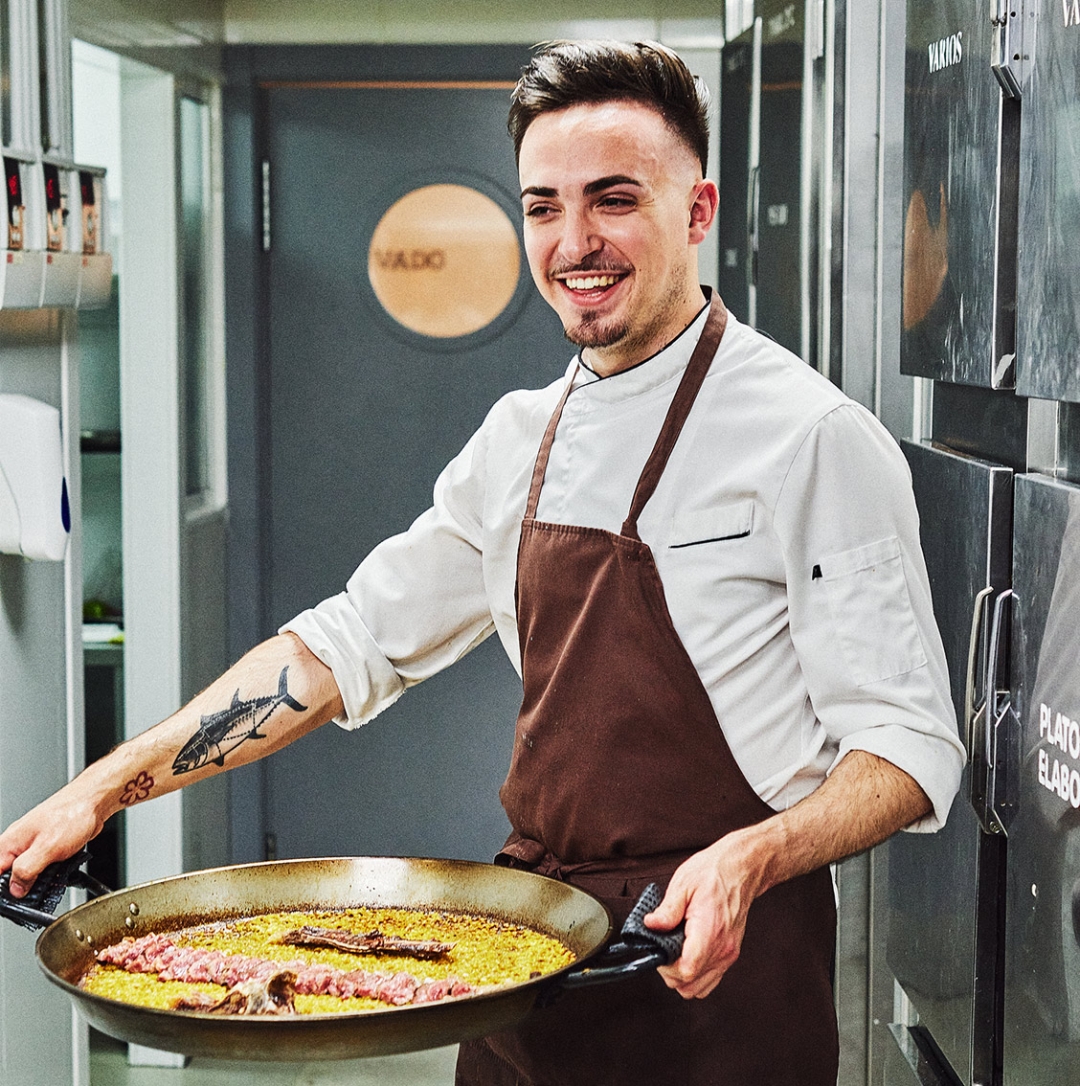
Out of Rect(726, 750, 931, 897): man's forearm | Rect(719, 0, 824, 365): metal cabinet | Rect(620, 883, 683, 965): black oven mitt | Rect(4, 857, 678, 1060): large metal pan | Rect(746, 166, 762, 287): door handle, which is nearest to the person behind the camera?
Rect(4, 857, 678, 1060): large metal pan

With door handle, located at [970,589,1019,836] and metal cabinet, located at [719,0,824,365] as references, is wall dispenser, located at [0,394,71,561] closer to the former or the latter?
metal cabinet, located at [719,0,824,365]

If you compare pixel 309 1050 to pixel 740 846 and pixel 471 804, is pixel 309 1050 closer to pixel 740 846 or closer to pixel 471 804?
pixel 740 846

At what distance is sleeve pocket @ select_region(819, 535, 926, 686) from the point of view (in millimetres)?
1604

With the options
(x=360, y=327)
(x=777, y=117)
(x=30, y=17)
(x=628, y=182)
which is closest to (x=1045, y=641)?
(x=628, y=182)

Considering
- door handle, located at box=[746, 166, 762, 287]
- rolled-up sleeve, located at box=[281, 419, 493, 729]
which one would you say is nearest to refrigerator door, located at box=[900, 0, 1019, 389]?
rolled-up sleeve, located at box=[281, 419, 493, 729]

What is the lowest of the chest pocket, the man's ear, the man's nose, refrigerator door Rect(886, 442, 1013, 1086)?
refrigerator door Rect(886, 442, 1013, 1086)

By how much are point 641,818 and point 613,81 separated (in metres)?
0.82

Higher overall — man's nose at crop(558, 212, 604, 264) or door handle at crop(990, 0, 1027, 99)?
door handle at crop(990, 0, 1027, 99)

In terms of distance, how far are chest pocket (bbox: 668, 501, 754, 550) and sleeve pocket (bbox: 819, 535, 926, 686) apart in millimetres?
103

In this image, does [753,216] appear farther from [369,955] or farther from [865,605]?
[369,955]

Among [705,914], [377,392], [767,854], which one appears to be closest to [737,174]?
[377,392]

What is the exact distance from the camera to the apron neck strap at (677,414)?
1.76 meters

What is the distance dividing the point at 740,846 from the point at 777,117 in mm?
2055

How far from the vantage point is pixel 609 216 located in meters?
1.75
